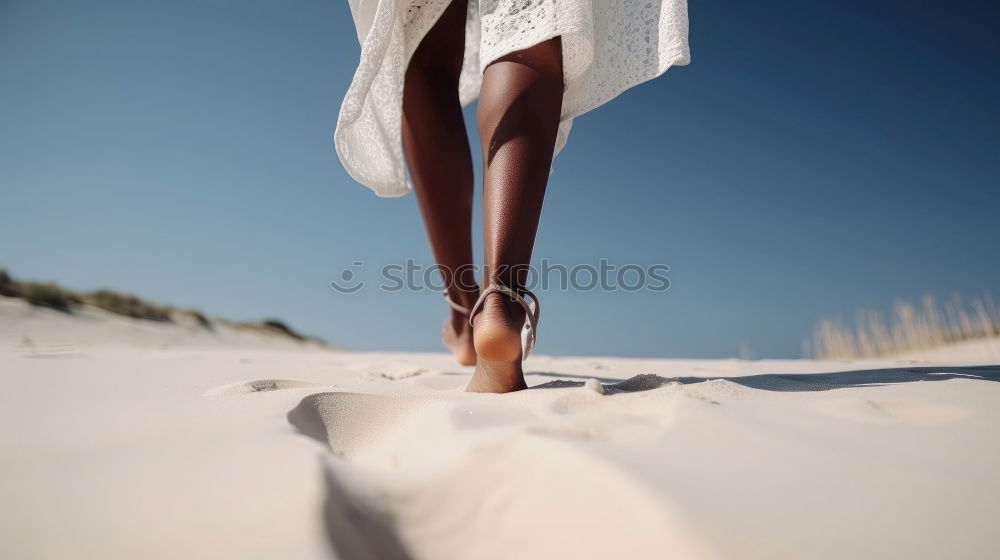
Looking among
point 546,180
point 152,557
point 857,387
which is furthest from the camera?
point 546,180

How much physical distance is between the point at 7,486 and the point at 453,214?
1.28 meters

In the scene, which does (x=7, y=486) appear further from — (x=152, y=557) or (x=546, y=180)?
(x=546, y=180)

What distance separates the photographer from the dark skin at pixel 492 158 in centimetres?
106

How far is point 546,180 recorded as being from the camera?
1.17m

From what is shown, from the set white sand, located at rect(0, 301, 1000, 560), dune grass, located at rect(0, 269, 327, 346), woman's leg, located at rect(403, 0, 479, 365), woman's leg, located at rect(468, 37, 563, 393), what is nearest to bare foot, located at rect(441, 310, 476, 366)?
woman's leg, located at rect(403, 0, 479, 365)

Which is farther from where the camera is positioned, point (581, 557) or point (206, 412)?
point (206, 412)

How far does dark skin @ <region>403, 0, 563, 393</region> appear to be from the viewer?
106 cm

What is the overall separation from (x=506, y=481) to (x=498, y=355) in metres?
0.55

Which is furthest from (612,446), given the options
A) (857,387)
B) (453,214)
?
(453,214)

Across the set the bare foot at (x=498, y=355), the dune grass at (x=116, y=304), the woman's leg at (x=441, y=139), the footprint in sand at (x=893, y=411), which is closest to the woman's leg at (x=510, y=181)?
the bare foot at (x=498, y=355)

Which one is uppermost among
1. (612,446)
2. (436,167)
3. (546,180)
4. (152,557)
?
(436,167)

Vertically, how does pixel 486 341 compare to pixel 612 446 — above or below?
above

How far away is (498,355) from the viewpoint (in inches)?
40.3

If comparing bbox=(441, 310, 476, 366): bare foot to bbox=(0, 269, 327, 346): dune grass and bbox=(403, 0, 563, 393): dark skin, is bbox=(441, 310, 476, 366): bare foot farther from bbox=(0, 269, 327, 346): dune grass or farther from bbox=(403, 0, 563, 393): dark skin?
bbox=(0, 269, 327, 346): dune grass
